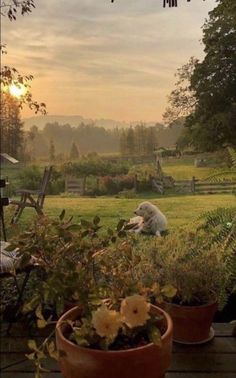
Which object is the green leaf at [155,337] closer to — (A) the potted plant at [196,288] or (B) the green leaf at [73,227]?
(B) the green leaf at [73,227]

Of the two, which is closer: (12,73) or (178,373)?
(178,373)

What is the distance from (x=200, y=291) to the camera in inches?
79.0

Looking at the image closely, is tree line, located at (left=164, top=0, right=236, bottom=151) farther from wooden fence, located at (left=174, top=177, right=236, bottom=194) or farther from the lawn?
the lawn

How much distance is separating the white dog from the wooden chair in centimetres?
59

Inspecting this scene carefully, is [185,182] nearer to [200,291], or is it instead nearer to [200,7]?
[200,291]

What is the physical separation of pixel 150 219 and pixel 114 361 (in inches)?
53.0

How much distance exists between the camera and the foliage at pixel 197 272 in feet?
6.39

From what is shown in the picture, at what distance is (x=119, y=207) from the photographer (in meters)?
2.70

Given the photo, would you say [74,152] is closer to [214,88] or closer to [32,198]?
[32,198]

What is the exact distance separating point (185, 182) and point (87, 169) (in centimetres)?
63

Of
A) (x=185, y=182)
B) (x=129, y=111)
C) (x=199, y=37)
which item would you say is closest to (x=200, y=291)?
(x=185, y=182)

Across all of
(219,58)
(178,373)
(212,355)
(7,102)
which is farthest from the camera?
(7,102)

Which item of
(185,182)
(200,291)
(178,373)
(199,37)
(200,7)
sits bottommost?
(178,373)

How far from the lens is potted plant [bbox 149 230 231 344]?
76.8 inches
